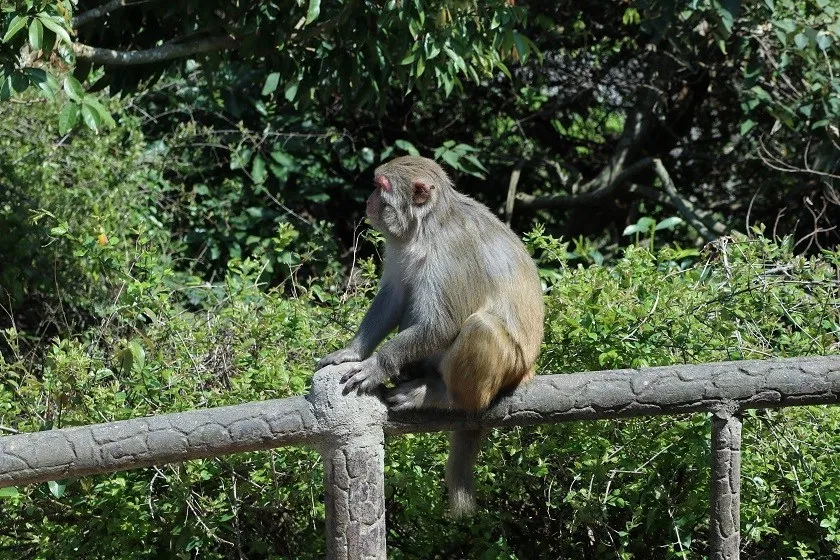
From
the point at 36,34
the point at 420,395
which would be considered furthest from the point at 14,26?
the point at 420,395

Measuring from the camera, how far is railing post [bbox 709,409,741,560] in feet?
12.2

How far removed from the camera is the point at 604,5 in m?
8.95

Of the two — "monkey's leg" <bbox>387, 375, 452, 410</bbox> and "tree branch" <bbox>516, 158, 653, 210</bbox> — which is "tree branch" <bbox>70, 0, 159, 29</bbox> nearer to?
"monkey's leg" <bbox>387, 375, 452, 410</bbox>

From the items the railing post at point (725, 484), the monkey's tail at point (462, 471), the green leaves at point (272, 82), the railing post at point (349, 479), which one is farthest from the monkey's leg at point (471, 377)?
the green leaves at point (272, 82)

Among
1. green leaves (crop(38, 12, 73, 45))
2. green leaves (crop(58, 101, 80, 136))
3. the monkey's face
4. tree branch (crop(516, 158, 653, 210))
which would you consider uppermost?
green leaves (crop(38, 12, 73, 45))

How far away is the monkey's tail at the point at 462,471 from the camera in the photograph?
4016 mm

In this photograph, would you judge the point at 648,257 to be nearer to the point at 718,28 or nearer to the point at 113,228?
the point at 718,28

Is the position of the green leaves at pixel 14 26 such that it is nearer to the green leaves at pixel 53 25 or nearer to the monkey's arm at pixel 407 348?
the green leaves at pixel 53 25

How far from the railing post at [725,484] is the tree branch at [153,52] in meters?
3.68

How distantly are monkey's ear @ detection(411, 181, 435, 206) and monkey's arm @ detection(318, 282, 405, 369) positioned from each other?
37 cm

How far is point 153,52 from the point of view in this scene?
5.92 meters

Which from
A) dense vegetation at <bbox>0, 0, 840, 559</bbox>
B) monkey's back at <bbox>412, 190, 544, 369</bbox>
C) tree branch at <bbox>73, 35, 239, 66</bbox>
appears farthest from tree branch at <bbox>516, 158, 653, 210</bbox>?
monkey's back at <bbox>412, 190, 544, 369</bbox>

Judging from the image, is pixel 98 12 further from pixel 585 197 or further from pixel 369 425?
pixel 585 197

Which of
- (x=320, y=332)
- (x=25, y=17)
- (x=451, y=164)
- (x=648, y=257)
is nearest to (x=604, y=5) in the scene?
(x=451, y=164)
